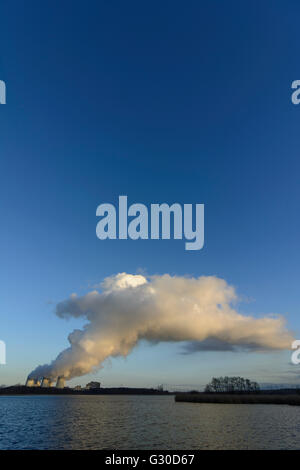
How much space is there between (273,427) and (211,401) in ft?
353

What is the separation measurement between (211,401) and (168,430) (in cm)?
11702

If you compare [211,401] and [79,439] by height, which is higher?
[79,439]

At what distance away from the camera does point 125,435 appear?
60.7m

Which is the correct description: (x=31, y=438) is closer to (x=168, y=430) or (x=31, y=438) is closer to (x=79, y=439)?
(x=79, y=439)

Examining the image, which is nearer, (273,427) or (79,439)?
(79,439)
